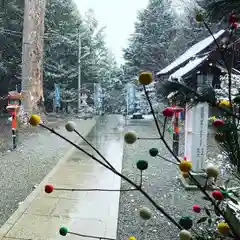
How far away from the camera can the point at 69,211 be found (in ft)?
12.5

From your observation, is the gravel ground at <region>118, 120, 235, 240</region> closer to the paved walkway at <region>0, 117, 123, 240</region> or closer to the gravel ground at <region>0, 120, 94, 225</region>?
the paved walkway at <region>0, 117, 123, 240</region>

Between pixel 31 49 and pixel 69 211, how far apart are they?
361 inches

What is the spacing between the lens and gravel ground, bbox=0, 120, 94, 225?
4.29 meters

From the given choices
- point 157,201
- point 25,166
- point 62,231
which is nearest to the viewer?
point 62,231

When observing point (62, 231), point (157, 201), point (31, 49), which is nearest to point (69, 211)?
point (157, 201)

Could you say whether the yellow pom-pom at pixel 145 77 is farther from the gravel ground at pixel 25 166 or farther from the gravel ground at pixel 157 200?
the gravel ground at pixel 25 166

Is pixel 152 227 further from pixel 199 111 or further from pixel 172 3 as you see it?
pixel 172 3

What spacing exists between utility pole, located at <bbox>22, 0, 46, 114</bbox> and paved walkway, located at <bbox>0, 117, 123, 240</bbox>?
668cm

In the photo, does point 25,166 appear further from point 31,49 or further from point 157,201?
point 31,49

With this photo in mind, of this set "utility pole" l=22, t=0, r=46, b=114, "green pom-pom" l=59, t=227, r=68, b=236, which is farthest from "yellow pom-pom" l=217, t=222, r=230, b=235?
"utility pole" l=22, t=0, r=46, b=114

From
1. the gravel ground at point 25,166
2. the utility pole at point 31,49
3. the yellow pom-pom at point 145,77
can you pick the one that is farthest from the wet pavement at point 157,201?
the utility pole at point 31,49

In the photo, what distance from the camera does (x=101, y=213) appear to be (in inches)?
148

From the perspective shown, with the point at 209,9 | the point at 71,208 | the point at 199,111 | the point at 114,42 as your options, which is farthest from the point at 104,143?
the point at 114,42

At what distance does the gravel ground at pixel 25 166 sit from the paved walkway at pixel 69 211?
0.22 metres
